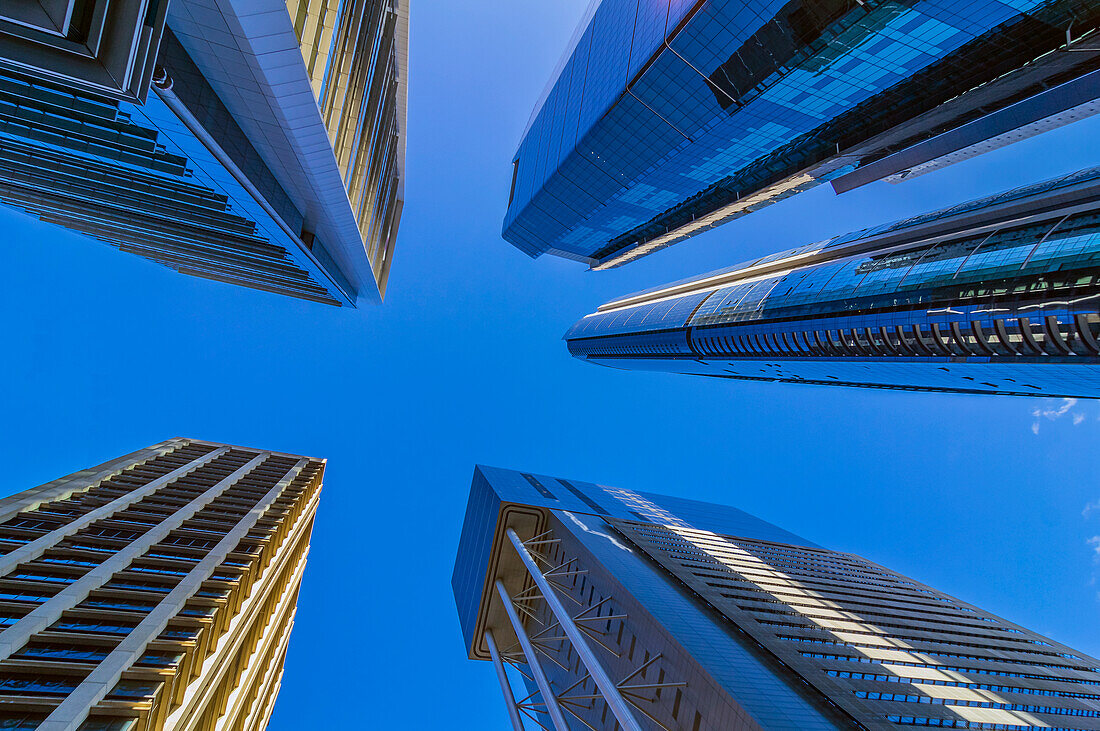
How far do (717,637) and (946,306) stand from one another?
5406 centimetres

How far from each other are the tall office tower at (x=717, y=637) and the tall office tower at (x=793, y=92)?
46372 millimetres

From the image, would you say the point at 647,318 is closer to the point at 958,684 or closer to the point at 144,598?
the point at 958,684

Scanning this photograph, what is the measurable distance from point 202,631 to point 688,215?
9339 centimetres

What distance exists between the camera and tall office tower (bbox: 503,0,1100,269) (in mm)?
42250

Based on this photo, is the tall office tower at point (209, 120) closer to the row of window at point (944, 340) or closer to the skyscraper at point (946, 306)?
the skyscraper at point (946, 306)

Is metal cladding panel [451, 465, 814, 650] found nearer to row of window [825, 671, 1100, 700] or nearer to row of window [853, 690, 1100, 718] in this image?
row of window [825, 671, 1100, 700]

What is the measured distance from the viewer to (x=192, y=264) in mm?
70438

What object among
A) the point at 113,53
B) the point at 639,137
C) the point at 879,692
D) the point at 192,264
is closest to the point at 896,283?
the point at 639,137

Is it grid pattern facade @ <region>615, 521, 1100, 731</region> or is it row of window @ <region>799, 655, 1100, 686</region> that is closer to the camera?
grid pattern facade @ <region>615, 521, 1100, 731</region>

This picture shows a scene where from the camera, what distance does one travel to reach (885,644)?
38531 mm

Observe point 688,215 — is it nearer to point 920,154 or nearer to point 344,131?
point 920,154

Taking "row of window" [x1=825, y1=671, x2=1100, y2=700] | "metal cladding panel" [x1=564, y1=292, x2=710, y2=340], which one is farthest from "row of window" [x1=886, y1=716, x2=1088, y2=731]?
"metal cladding panel" [x1=564, y1=292, x2=710, y2=340]

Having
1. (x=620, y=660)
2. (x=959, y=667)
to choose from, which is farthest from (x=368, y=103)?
(x=959, y=667)

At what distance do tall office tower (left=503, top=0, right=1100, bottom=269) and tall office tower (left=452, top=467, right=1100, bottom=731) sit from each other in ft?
152
